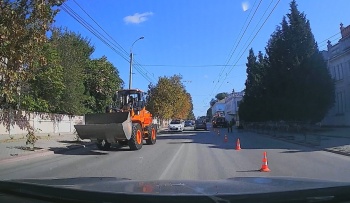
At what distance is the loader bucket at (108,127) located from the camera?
64.0 ft

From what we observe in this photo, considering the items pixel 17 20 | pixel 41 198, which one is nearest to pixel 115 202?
pixel 41 198

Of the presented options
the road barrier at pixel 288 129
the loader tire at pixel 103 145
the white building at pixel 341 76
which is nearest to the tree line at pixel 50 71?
the loader tire at pixel 103 145

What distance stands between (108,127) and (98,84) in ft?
98.2

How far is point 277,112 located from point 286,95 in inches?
105

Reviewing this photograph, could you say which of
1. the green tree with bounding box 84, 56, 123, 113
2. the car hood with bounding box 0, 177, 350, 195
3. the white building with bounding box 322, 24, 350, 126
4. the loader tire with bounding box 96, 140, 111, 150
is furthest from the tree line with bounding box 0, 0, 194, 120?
the white building with bounding box 322, 24, 350, 126

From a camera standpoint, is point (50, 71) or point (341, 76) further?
point (341, 76)

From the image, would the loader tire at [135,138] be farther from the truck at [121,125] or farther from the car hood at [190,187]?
the car hood at [190,187]

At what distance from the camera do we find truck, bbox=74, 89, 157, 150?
1973 cm

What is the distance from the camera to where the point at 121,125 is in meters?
19.2

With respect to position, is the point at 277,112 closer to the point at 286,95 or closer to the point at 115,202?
the point at 286,95

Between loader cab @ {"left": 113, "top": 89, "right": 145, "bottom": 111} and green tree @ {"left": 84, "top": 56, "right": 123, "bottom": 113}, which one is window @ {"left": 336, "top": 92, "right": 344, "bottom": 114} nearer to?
green tree @ {"left": 84, "top": 56, "right": 123, "bottom": 113}

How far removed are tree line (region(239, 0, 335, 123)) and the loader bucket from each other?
23606 mm

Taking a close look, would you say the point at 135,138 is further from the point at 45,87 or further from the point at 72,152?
the point at 45,87

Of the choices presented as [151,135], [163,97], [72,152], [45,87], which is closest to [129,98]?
[151,135]
